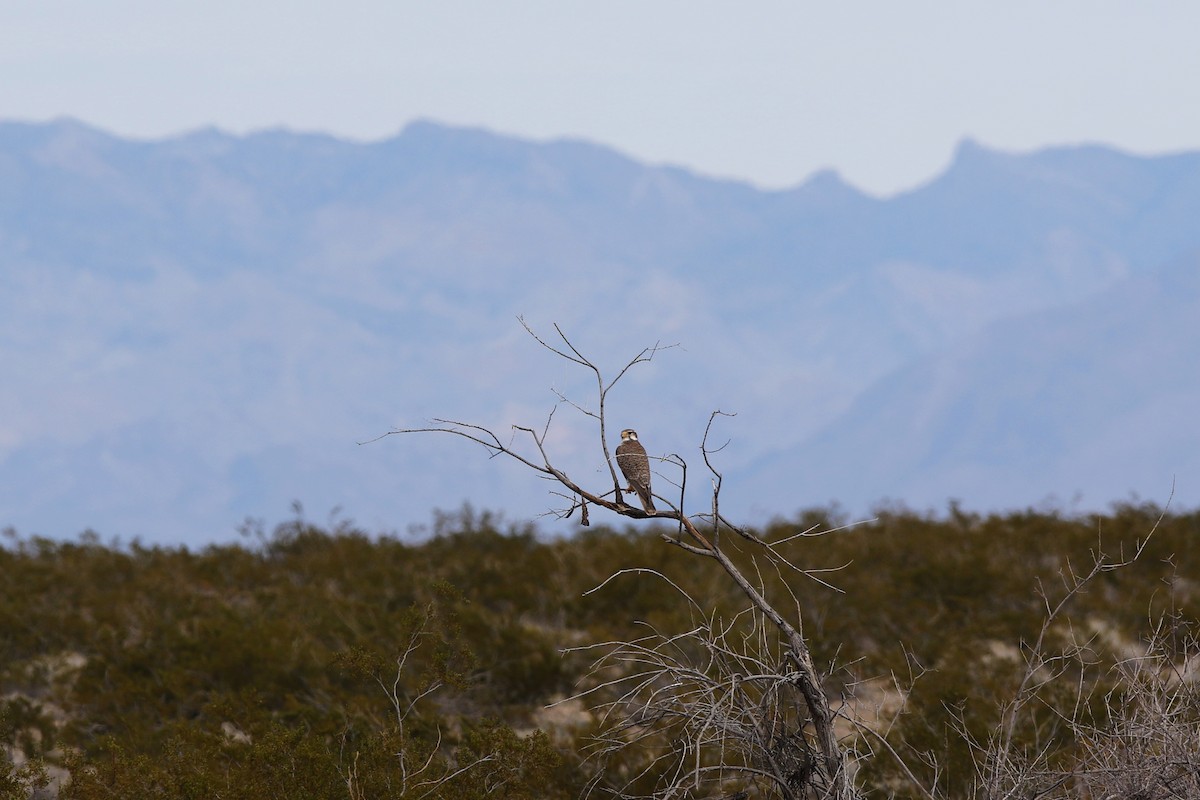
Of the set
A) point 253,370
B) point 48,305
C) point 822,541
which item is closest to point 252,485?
point 253,370

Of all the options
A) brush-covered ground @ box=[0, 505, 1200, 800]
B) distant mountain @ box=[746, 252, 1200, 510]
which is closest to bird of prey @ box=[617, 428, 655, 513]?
brush-covered ground @ box=[0, 505, 1200, 800]

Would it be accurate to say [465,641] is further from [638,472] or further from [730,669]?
[638,472]

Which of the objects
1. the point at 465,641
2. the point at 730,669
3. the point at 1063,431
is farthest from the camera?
the point at 1063,431

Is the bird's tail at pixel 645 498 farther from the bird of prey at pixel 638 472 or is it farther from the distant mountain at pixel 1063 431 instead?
the distant mountain at pixel 1063 431

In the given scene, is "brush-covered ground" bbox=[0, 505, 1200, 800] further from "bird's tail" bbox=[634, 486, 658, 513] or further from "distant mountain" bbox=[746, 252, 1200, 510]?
"distant mountain" bbox=[746, 252, 1200, 510]

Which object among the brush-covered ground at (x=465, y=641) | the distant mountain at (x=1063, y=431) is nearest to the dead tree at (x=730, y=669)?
the brush-covered ground at (x=465, y=641)

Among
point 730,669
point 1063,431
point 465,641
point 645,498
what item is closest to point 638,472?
point 645,498

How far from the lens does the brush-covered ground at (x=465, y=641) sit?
5.90m

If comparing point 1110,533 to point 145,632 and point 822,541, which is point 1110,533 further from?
point 145,632

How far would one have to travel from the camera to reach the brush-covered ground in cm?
590

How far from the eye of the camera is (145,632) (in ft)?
32.3

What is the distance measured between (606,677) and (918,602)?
3222 mm

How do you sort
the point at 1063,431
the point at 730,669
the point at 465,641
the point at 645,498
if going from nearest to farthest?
the point at 645,498 → the point at 730,669 → the point at 465,641 → the point at 1063,431

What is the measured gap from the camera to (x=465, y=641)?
26.1 ft
